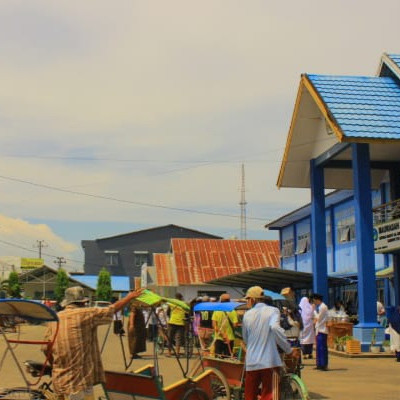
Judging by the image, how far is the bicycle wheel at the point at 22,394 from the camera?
7.00 meters

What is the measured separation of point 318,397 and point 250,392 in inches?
134

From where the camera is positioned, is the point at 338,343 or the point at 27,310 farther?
the point at 338,343

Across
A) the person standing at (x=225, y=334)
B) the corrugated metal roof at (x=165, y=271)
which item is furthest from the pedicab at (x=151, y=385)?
the corrugated metal roof at (x=165, y=271)

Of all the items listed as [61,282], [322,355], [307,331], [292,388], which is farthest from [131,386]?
[61,282]

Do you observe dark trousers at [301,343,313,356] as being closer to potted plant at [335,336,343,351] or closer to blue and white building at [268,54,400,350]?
potted plant at [335,336,343,351]

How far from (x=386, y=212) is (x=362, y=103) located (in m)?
4.63

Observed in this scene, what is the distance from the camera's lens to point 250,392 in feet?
26.8

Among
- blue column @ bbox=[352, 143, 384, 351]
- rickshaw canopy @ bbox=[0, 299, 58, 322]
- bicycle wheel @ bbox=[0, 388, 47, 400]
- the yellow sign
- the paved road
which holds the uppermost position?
the yellow sign

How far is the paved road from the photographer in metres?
11.6

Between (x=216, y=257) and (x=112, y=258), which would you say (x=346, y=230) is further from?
(x=112, y=258)

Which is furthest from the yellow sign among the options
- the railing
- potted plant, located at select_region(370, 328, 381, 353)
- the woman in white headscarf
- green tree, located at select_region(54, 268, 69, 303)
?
the woman in white headscarf

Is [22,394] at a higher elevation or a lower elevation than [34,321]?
lower

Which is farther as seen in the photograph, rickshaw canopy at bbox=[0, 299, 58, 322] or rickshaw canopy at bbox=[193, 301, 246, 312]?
rickshaw canopy at bbox=[193, 301, 246, 312]

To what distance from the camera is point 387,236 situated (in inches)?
835
